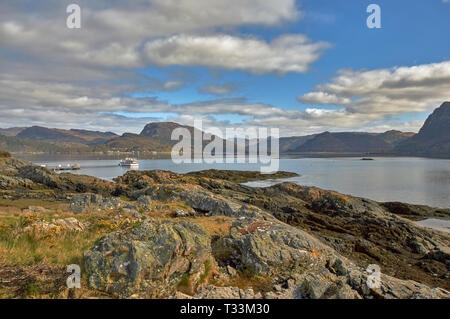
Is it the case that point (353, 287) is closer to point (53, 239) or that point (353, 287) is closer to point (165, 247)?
point (165, 247)

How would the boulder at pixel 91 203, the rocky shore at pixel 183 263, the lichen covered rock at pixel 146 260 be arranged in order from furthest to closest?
the boulder at pixel 91 203
the rocky shore at pixel 183 263
the lichen covered rock at pixel 146 260

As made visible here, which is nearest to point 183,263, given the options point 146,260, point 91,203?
point 146,260

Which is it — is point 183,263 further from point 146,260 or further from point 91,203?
point 91,203

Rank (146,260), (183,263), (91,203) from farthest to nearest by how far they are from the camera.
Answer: (91,203) < (183,263) < (146,260)

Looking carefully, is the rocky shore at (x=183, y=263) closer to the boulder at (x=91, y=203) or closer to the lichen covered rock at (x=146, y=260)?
the lichen covered rock at (x=146, y=260)

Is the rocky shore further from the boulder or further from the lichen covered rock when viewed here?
the boulder

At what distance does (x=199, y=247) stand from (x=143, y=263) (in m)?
2.25

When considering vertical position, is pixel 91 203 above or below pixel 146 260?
below

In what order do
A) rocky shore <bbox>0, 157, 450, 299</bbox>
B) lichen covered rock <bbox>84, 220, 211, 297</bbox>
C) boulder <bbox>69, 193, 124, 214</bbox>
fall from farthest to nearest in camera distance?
boulder <bbox>69, 193, 124, 214</bbox> → rocky shore <bbox>0, 157, 450, 299</bbox> → lichen covered rock <bbox>84, 220, 211, 297</bbox>

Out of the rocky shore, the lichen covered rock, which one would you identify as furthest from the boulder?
the lichen covered rock

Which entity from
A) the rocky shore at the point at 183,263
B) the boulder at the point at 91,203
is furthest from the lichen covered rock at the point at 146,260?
the boulder at the point at 91,203

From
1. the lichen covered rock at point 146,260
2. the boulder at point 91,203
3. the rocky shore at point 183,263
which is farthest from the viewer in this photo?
the boulder at point 91,203
